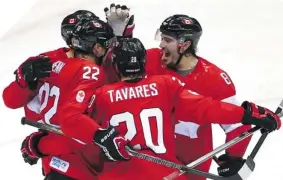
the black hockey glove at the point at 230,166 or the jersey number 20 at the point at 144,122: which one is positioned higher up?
the jersey number 20 at the point at 144,122

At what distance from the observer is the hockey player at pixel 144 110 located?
11.7ft

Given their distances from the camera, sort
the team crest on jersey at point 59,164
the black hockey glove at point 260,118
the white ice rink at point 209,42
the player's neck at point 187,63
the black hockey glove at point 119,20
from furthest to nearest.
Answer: the white ice rink at point 209,42, the black hockey glove at point 119,20, the player's neck at point 187,63, the team crest on jersey at point 59,164, the black hockey glove at point 260,118

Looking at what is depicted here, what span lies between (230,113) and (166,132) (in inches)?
12.3

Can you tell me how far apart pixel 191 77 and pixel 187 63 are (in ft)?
0.33

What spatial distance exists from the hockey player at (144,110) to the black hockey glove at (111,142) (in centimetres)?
6

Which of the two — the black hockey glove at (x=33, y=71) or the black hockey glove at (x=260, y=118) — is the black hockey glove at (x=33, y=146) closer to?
the black hockey glove at (x=33, y=71)

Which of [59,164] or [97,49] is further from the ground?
[97,49]

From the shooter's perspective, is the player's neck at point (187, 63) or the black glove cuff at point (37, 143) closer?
the black glove cuff at point (37, 143)

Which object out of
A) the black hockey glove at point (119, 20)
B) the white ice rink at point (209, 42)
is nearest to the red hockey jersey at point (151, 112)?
the black hockey glove at point (119, 20)

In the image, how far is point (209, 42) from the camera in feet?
22.0

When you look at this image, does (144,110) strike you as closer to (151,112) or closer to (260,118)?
(151,112)

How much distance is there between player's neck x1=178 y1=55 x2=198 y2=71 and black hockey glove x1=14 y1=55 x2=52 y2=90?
0.70 meters

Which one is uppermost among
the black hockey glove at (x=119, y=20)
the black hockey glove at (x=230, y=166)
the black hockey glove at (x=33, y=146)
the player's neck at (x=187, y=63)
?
the black hockey glove at (x=119, y=20)

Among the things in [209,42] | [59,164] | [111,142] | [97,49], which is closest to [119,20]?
[97,49]
